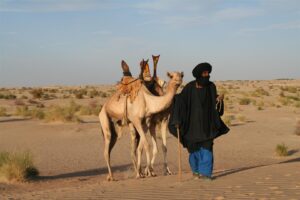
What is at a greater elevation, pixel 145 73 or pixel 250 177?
pixel 145 73

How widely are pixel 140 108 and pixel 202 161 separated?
1787 millimetres

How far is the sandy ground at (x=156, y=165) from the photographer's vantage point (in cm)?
832

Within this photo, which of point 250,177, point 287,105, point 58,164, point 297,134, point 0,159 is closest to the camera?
point 250,177

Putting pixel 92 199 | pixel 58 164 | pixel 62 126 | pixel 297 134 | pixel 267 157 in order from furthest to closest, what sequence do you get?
pixel 62 126, pixel 297 134, pixel 267 157, pixel 58 164, pixel 92 199

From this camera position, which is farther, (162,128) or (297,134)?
(297,134)

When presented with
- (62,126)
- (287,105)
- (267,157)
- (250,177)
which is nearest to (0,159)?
(250,177)

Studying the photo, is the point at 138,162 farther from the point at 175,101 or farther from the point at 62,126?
the point at 62,126

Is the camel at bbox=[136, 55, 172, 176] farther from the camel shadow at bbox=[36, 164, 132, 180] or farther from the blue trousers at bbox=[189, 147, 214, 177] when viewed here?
the camel shadow at bbox=[36, 164, 132, 180]

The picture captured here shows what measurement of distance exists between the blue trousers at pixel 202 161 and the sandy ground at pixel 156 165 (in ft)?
0.70

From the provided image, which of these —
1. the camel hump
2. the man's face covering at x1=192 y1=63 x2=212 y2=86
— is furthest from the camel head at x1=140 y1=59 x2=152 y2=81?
the man's face covering at x1=192 y1=63 x2=212 y2=86

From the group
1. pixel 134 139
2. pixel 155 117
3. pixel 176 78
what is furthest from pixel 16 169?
pixel 176 78

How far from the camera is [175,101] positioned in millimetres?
9797

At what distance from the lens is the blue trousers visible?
368 inches

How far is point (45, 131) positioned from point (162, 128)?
1305cm
